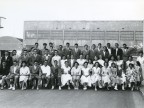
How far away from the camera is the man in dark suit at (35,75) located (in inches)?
403

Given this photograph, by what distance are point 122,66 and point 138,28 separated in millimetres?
19590

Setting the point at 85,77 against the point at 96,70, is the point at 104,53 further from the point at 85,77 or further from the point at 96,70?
the point at 85,77

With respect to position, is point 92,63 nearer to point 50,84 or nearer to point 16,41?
point 50,84

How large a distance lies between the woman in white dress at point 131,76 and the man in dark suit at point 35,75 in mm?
3495

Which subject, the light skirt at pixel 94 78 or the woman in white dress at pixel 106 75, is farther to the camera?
the light skirt at pixel 94 78

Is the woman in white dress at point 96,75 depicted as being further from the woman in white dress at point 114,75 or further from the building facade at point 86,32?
the building facade at point 86,32

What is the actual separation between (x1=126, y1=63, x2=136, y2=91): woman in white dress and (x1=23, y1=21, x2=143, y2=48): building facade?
1937 centimetres

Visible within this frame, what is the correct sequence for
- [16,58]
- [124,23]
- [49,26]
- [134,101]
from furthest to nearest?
[49,26], [124,23], [16,58], [134,101]

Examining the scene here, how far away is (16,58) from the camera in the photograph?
11.3 metres

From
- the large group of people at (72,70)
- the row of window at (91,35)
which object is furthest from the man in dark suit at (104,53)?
the row of window at (91,35)

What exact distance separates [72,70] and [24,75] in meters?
1.91

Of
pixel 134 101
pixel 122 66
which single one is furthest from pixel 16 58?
pixel 134 101

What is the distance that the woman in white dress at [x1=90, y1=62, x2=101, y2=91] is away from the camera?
10016 mm

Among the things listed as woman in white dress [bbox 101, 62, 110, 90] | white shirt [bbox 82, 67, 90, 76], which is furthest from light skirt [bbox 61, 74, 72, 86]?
woman in white dress [bbox 101, 62, 110, 90]
